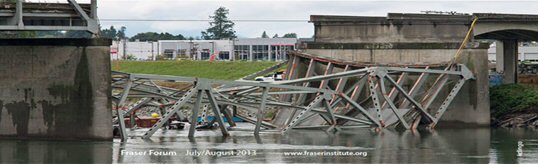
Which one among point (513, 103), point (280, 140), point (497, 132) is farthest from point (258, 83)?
point (513, 103)

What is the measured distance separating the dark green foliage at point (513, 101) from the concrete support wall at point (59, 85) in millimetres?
33766

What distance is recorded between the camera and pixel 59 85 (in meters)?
74.1

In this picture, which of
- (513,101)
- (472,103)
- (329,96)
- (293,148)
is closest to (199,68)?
(513,101)

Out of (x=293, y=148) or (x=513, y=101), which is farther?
(x=513, y=101)

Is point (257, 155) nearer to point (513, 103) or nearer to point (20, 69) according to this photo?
point (20, 69)

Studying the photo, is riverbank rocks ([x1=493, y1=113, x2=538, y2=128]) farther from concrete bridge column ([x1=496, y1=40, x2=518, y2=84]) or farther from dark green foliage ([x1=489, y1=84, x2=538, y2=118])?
concrete bridge column ([x1=496, y1=40, x2=518, y2=84])

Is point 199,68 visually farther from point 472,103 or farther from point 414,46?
point 472,103

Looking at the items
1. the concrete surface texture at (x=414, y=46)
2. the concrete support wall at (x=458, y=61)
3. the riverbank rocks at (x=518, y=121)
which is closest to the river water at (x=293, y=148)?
the concrete support wall at (x=458, y=61)

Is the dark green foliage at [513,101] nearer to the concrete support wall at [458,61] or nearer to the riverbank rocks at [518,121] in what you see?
the riverbank rocks at [518,121]

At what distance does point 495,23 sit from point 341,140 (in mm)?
28619

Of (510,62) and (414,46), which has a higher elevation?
(414,46)

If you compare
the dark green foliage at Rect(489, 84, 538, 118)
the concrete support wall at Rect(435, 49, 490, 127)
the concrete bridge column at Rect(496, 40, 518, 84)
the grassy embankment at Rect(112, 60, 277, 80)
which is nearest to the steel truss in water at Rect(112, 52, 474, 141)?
the concrete support wall at Rect(435, 49, 490, 127)

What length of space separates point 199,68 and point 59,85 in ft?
284

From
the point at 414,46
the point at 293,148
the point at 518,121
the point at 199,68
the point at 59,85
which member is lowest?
the point at 518,121
